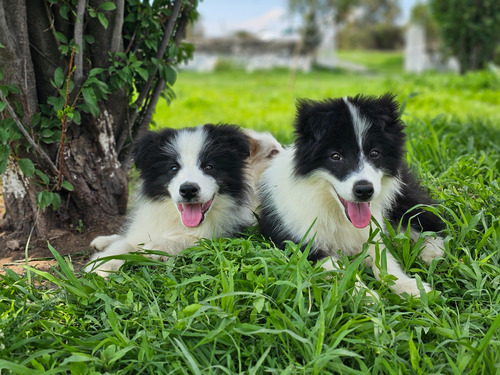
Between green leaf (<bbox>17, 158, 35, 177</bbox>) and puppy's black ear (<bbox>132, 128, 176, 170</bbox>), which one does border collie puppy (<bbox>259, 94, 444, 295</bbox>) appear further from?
green leaf (<bbox>17, 158, 35, 177</bbox>)

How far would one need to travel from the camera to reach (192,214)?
10.4 feet

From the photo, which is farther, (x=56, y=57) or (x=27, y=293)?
(x=56, y=57)

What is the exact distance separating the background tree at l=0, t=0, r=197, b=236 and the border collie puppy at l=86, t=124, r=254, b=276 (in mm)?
467

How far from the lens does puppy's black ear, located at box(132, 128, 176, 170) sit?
326 centimetres

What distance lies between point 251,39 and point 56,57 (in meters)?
29.2

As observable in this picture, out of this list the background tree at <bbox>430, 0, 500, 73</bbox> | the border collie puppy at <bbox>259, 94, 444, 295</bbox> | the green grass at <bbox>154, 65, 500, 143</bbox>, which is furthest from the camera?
the background tree at <bbox>430, 0, 500, 73</bbox>

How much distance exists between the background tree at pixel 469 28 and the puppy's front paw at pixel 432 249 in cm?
1656

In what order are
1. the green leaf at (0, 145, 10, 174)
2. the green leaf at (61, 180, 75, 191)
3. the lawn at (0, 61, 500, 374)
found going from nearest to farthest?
the lawn at (0, 61, 500, 374), the green leaf at (0, 145, 10, 174), the green leaf at (61, 180, 75, 191)

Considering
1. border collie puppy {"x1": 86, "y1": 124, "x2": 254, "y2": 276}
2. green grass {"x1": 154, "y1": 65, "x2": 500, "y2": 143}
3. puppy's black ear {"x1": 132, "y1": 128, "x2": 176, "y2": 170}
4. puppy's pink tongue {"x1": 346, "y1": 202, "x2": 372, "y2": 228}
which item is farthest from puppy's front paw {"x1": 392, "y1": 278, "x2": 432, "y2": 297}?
green grass {"x1": 154, "y1": 65, "x2": 500, "y2": 143}

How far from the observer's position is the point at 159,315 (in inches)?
93.9

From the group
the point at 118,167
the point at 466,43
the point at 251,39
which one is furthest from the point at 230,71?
the point at 118,167

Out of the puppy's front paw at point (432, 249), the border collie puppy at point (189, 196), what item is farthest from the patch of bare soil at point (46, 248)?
the puppy's front paw at point (432, 249)

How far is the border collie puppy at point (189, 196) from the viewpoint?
10.4 ft

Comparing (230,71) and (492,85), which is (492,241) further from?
(230,71)
